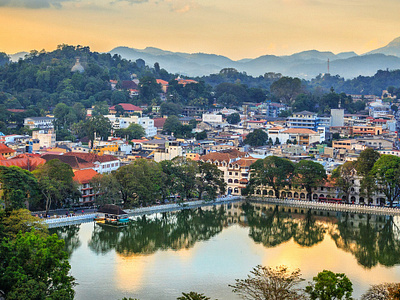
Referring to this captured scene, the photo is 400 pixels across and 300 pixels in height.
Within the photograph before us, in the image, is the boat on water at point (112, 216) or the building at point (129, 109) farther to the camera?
the building at point (129, 109)

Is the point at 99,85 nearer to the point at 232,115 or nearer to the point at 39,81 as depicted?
the point at 39,81

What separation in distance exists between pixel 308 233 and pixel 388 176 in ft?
21.1

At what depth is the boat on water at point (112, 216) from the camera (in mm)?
27281

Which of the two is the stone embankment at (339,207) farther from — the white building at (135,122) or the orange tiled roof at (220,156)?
the white building at (135,122)

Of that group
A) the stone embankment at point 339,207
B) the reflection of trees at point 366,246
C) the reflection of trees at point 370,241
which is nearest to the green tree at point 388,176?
the stone embankment at point 339,207

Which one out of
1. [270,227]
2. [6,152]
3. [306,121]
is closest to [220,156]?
[270,227]

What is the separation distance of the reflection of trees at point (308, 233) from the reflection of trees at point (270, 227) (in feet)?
1.11

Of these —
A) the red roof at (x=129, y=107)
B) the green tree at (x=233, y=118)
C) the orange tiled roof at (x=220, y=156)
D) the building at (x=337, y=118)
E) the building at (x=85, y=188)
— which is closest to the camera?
Result: the building at (x=85, y=188)

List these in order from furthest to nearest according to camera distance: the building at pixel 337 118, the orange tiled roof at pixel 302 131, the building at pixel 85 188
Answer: the building at pixel 337 118 → the orange tiled roof at pixel 302 131 → the building at pixel 85 188

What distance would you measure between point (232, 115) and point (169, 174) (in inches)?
1132

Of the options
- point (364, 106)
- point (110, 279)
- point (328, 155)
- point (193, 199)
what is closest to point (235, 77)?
point (364, 106)

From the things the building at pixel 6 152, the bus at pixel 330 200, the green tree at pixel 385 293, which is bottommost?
the bus at pixel 330 200

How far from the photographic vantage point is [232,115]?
60344mm

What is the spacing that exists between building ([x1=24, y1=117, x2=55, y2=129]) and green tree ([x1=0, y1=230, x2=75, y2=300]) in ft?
114
